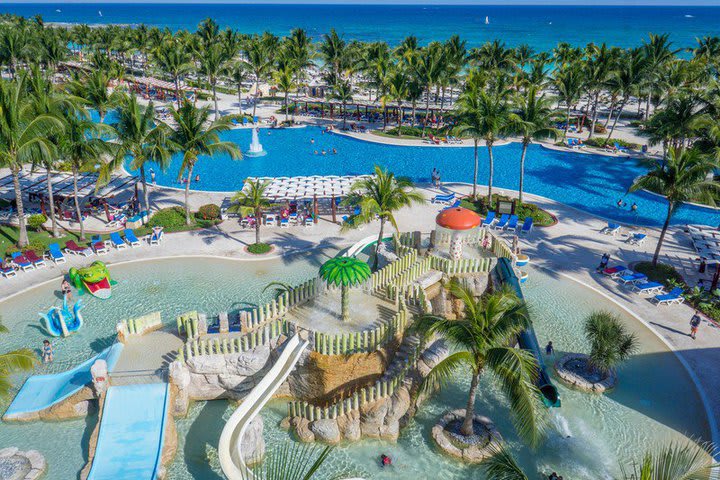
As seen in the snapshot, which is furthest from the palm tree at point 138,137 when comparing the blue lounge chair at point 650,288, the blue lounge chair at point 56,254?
Result: the blue lounge chair at point 650,288

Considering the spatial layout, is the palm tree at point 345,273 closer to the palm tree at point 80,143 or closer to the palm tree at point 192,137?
the palm tree at point 192,137

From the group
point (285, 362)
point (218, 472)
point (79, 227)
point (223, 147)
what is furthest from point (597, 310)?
point (79, 227)

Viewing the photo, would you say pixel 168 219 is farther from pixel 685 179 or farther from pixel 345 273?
pixel 685 179

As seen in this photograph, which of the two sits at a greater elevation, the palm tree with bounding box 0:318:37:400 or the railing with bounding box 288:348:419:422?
the palm tree with bounding box 0:318:37:400

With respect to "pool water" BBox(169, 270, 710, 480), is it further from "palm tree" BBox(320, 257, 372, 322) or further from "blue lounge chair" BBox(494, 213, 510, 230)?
"blue lounge chair" BBox(494, 213, 510, 230)

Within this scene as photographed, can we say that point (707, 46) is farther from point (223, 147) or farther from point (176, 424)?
point (176, 424)

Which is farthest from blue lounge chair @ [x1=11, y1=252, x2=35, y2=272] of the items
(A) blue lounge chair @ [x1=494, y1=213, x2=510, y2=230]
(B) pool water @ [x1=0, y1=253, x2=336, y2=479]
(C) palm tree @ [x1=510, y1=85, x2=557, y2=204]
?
(C) palm tree @ [x1=510, y1=85, x2=557, y2=204]

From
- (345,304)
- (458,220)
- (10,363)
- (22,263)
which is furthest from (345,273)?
(22,263)
